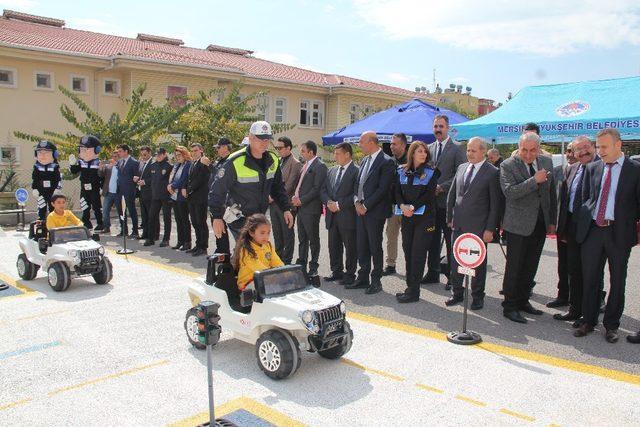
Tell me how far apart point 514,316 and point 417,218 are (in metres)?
1.64

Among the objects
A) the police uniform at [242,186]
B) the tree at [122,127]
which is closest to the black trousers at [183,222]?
the police uniform at [242,186]

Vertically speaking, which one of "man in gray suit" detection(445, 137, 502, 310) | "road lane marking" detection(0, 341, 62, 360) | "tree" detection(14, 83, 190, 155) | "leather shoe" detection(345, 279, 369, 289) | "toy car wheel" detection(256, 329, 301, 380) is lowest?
"road lane marking" detection(0, 341, 62, 360)

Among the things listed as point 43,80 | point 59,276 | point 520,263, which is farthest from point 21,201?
point 43,80

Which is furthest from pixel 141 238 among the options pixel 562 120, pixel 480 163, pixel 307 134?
pixel 307 134

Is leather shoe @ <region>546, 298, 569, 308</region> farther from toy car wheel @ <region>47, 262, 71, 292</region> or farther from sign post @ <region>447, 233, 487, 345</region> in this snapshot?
toy car wheel @ <region>47, 262, 71, 292</region>

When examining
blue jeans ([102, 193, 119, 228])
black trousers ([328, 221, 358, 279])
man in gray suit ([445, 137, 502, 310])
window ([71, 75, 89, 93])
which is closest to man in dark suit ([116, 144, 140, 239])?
blue jeans ([102, 193, 119, 228])

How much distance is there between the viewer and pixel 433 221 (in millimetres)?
7035

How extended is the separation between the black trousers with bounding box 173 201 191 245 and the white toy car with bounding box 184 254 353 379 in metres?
5.84

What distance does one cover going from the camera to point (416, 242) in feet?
22.9

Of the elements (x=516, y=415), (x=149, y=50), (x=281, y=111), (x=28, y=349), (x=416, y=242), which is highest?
(x=149, y=50)

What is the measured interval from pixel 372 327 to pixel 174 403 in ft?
8.30

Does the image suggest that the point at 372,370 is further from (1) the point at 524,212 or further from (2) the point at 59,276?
(2) the point at 59,276

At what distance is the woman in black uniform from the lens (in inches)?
273

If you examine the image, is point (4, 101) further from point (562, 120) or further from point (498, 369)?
point (498, 369)
